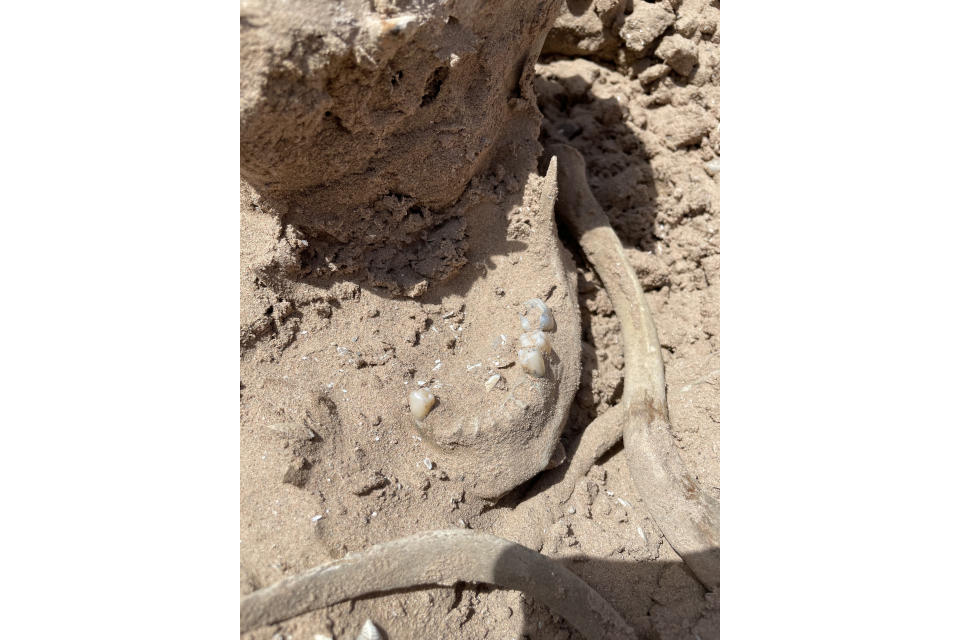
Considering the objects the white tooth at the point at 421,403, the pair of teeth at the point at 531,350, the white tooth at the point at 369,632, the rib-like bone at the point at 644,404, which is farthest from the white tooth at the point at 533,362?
the white tooth at the point at 369,632

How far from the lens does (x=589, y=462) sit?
1.95 meters

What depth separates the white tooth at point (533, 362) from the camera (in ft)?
5.83

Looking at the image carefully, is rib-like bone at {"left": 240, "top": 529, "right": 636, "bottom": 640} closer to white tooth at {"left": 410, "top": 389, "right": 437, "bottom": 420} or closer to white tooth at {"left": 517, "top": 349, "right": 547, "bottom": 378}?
white tooth at {"left": 410, "top": 389, "right": 437, "bottom": 420}

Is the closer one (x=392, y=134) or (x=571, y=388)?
(x=392, y=134)

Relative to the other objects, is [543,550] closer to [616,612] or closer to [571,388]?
[616,612]

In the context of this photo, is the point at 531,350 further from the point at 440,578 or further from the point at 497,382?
the point at 440,578

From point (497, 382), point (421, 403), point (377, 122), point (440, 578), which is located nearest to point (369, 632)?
point (440, 578)

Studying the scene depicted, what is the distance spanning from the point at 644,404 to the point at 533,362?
50 cm

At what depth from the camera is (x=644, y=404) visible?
2.04 meters

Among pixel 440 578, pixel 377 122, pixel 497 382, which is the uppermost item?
pixel 377 122

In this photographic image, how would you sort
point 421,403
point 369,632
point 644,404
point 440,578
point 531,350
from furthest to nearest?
point 644,404, point 531,350, point 421,403, point 440,578, point 369,632

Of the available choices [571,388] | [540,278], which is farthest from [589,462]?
[540,278]

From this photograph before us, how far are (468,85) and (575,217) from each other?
0.71 meters

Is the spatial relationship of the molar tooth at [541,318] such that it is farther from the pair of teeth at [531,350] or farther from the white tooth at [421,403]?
the white tooth at [421,403]
